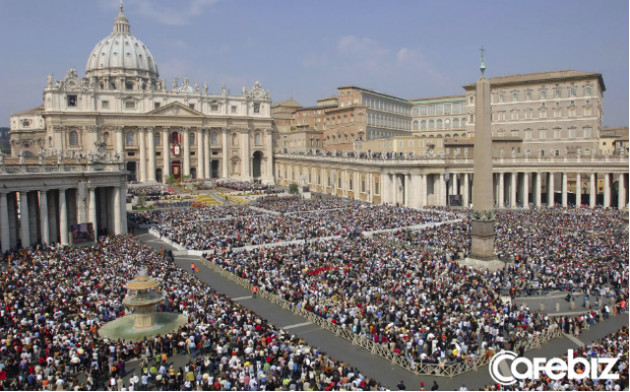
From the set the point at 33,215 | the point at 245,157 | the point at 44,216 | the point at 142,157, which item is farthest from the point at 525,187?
the point at 142,157

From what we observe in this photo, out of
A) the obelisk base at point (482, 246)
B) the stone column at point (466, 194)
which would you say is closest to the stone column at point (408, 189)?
the stone column at point (466, 194)

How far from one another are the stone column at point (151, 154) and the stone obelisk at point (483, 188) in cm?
7236

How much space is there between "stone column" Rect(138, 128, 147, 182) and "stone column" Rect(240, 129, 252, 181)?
1827 centimetres

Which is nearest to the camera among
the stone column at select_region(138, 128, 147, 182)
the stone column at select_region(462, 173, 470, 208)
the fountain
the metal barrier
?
the metal barrier

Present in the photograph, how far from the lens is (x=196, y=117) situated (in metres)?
96.6

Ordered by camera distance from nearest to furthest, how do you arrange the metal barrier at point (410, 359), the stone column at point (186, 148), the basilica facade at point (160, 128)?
the metal barrier at point (410, 359) → the basilica facade at point (160, 128) → the stone column at point (186, 148)

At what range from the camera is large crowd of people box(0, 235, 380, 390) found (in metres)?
16.4

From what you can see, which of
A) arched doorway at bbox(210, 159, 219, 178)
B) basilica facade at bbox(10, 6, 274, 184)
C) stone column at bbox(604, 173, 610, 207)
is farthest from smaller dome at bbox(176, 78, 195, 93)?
stone column at bbox(604, 173, 610, 207)

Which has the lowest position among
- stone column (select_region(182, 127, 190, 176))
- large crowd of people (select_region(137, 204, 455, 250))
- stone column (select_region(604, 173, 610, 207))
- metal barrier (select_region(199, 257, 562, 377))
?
metal barrier (select_region(199, 257, 562, 377))

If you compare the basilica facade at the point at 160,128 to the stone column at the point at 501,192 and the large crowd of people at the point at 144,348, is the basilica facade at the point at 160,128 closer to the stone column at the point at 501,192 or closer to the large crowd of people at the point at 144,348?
the stone column at the point at 501,192

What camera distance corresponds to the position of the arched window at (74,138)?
87856 millimetres

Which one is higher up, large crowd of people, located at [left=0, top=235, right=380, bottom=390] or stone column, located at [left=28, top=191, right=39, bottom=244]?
stone column, located at [left=28, top=191, right=39, bottom=244]

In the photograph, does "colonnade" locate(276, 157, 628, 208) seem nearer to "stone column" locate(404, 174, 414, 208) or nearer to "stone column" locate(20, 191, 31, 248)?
"stone column" locate(404, 174, 414, 208)

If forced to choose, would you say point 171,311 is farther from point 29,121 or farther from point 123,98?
point 29,121
